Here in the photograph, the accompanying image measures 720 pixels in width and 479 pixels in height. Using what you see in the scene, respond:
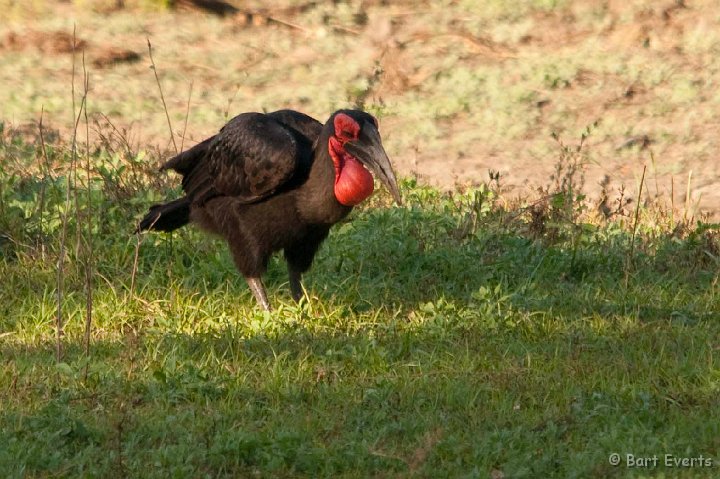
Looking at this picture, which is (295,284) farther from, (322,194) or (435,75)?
(435,75)

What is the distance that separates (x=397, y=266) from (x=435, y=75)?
10.0 ft

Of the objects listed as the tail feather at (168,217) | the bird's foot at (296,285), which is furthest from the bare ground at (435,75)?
the bird's foot at (296,285)

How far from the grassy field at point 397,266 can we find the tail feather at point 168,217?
0.73ft

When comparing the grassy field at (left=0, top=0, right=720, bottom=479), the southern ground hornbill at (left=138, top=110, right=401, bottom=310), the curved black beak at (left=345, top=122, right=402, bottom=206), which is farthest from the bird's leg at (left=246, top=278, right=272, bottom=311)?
the curved black beak at (left=345, top=122, right=402, bottom=206)

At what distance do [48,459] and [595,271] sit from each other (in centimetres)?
328

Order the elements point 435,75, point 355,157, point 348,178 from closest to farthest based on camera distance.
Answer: point 348,178 → point 355,157 → point 435,75

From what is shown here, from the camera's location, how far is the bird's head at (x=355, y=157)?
18.4ft

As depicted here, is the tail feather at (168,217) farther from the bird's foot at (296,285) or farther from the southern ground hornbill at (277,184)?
the bird's foot at (296,285)

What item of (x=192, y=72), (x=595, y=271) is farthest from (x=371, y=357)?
(x=192, y=72)

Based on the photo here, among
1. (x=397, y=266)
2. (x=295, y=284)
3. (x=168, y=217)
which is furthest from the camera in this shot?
(x=397, y=266)

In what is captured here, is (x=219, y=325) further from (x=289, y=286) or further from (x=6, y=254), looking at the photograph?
(x=6, y=254)

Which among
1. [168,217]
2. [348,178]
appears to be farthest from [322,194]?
[168,217]

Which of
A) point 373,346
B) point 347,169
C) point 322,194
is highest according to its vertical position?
point 347,169

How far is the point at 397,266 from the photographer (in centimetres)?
632
